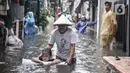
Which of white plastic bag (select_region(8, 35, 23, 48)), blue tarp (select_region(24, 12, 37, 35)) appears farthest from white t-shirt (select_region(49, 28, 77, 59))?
blue tarp (select_region(24, 12, 37, 35))

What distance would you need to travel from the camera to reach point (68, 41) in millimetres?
9930

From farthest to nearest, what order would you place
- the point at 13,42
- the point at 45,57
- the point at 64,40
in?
the point at 13,42, the point at 64,40, the point at 45,57

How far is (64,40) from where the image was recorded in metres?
9.95

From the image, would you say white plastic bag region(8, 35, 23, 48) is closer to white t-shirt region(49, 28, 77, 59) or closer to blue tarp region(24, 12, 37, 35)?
white t-shirt region(49, 28, 77, 59)

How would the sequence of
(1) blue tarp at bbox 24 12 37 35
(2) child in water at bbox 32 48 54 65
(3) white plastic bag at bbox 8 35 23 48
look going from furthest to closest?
(1) blue tarp at bbox 24 12 37 35 → (3) white plastic bag at bbox 8 35 23 48 → (2) child in water at bbox 32 48 54 65

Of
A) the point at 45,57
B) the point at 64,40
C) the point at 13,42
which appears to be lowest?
the point at 13,42

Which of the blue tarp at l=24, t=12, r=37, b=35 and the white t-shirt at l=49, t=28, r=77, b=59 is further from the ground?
the white t-shirt at l=49, t=28, r=77, b=59

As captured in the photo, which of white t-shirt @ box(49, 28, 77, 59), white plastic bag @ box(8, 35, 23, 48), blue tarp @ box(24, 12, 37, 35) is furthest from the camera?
blue tarp @ box(24, 12, 37, 35)

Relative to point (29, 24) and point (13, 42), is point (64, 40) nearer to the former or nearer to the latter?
point (13, 42)

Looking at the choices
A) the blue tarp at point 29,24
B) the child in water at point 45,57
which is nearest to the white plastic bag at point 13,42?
the child in water at point 45,57

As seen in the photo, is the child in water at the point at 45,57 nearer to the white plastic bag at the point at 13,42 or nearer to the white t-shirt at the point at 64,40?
the white t-shirt at the point at 64,40

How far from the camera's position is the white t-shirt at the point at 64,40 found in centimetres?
987

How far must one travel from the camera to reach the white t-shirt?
9867mm

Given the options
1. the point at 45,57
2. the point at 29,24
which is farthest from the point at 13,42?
the point at 29,24
